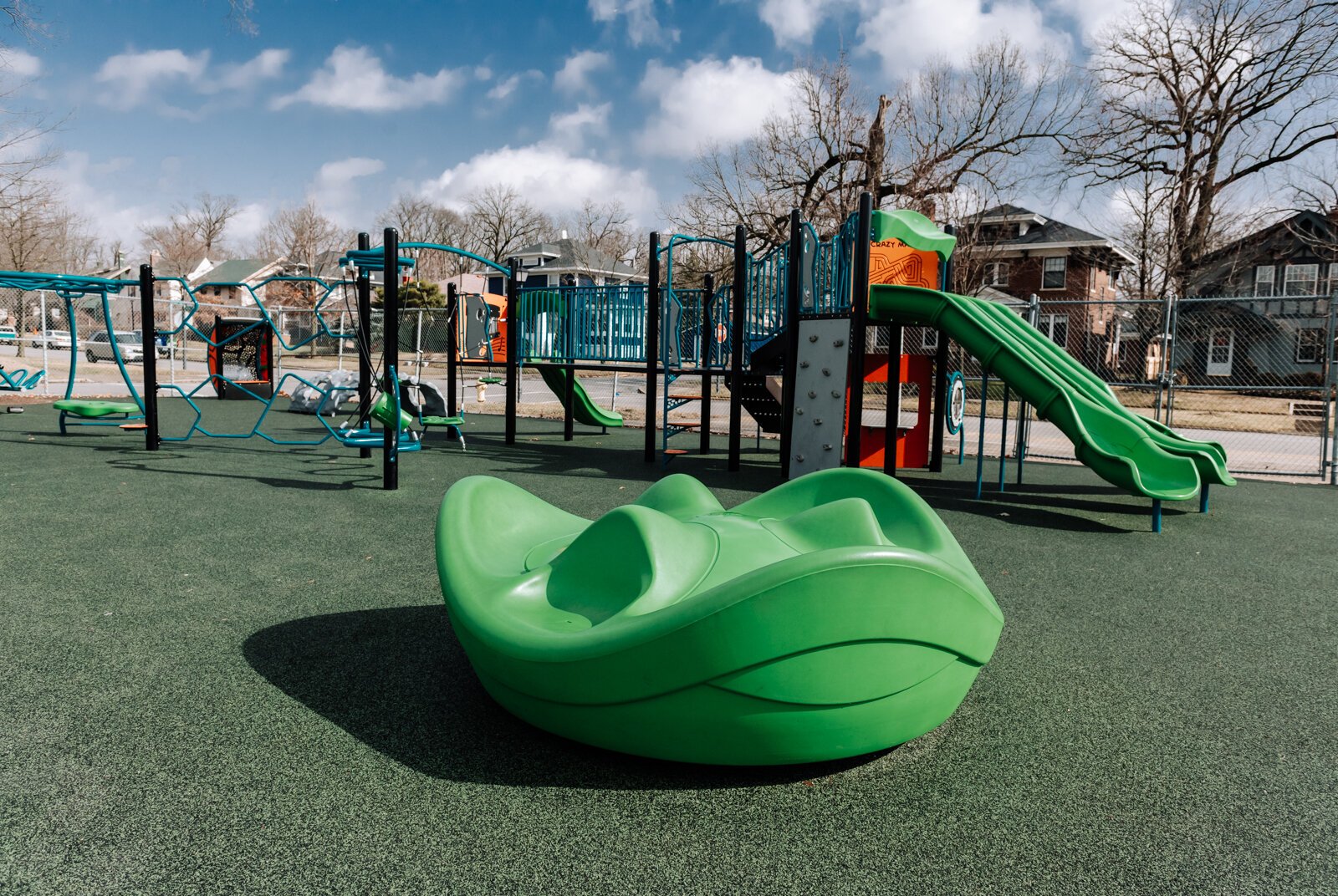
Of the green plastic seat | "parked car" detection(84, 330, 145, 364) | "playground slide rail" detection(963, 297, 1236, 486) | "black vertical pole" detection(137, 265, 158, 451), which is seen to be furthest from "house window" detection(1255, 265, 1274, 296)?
"parked car" detection(84, 330, 145, 364)

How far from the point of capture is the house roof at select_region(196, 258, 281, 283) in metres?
69.0

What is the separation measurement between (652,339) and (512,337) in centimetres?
244

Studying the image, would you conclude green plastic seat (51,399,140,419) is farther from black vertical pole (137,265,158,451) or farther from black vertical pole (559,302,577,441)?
black vertical pole (559,302,577,441)

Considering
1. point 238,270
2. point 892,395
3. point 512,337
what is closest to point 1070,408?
point 892,395

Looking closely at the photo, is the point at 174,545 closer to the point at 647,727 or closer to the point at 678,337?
the point at 647,727

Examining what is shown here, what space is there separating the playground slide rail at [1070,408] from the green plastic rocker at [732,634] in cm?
445

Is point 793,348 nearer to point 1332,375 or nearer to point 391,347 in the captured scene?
point 391,347

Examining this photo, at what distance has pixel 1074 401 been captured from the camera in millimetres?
7445

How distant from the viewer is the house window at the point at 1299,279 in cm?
3272

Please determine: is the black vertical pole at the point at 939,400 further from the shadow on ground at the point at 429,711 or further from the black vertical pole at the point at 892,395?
the shadow on ground at the point at 429,711

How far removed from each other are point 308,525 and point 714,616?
485cm

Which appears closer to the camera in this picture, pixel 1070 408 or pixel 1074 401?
pixel 1070 408

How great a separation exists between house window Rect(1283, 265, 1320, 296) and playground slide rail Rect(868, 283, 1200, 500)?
32037mm

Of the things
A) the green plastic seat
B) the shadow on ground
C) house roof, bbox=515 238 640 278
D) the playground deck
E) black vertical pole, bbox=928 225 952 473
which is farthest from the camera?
house roof, bbox=515 238 640 278
